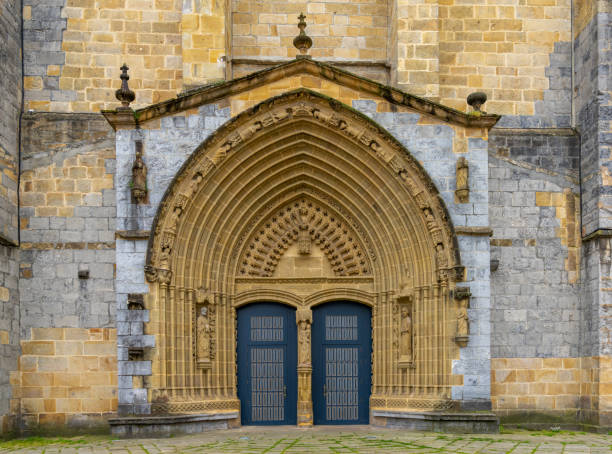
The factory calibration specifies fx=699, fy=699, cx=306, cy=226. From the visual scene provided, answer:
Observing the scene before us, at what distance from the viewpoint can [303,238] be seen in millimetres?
11859

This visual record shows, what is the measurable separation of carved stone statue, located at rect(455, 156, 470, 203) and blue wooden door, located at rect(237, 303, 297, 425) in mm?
3456

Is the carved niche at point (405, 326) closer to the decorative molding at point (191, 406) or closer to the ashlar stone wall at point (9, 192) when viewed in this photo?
the decorative molding at point (191, 406)

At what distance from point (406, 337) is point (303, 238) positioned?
239 centimetres

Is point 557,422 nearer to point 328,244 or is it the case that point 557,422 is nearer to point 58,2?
point 328,244

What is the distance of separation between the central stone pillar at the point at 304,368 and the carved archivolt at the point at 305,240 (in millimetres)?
947

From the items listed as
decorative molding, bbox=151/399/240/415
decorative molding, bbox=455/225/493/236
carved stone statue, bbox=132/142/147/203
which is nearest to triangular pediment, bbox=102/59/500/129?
carved stone statue, bbox=132/142/147/203

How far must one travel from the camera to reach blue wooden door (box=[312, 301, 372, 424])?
11.7 metres

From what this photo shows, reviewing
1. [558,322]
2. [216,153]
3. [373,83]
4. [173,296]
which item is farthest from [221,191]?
[558,322]

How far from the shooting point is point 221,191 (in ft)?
36.5

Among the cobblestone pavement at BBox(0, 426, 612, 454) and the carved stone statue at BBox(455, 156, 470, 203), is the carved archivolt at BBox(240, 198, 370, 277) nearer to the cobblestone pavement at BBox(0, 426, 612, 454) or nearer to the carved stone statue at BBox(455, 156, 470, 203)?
the carved stone statue at BBox(455, 156, 470, 203)

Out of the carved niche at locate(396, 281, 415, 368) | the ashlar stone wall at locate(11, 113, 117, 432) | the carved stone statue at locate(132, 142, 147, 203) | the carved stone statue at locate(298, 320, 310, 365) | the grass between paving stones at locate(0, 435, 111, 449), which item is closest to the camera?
the grass between paving stones at locate(0, 435, 111, 449)

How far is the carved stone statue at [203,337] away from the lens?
429 inches

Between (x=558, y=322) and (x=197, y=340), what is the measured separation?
6.08 meters

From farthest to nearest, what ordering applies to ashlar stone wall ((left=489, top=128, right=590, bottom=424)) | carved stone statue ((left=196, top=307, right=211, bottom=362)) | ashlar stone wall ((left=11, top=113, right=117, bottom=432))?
1. ashlar stone wall ((left=489, top=128, right=590, bottom=424))
2. ashlar stone wall ((left=11, top=113, right=117, bottom=432))
3. carved stone statue ((left=196, top=307, right=211, bottom=362))
